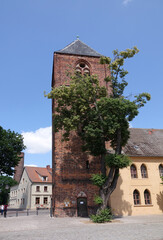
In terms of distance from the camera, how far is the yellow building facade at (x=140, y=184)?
68.5ft

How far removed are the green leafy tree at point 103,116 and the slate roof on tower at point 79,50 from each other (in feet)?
27.5

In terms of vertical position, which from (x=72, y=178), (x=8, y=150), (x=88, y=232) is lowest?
(x=88, y=232)

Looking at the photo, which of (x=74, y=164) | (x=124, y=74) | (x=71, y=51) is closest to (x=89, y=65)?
(x=71, y=51)

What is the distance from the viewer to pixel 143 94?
17.5 meters

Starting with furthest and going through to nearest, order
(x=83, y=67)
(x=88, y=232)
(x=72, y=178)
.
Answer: (x=83, y=67)
(x=72, y=178)
(x=88, y=232)

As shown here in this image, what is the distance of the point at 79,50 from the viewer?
27297 millimetres

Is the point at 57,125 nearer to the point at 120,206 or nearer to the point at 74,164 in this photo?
the point at 74,164

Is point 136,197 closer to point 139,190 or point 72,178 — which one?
point 139,190

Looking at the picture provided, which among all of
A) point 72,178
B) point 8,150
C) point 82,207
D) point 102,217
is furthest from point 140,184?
point 8,150

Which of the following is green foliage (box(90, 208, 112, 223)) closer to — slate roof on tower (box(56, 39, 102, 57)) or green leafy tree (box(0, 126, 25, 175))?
slate roof on tower (box(56, 39, 102, 57))

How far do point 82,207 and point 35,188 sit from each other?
24396mm

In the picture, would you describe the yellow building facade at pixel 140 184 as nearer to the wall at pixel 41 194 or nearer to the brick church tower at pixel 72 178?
the brick church tower at pixel 72 178

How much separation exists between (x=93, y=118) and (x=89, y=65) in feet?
34.4

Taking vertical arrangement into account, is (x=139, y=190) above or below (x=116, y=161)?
below
